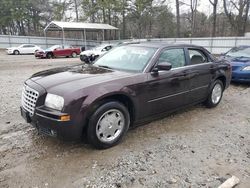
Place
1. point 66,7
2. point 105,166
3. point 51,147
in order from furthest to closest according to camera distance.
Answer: point 66,7 → point 51,147 → point 105,166

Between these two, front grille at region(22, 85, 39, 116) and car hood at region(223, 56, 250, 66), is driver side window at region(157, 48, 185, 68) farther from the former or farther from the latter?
car hood at region(223, 56, 250, 66)

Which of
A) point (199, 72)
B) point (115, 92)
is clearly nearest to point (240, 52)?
point (199, 72)

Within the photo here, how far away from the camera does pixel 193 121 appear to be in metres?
4.73

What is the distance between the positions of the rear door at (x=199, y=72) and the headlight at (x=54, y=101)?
8.90 ft

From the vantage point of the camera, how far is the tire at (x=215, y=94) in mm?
5433

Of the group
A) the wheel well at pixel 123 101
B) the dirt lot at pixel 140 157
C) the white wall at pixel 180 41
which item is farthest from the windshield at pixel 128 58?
the white wall at pixel 180 41

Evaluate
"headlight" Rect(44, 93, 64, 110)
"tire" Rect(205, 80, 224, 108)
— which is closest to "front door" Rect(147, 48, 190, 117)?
"tire" Rect(205, 80, 224, 108)

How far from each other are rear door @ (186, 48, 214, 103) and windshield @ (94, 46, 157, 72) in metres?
1.05

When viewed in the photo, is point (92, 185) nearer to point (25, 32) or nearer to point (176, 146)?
point (176, 146)

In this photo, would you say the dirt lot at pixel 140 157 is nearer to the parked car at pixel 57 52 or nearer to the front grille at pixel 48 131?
the front grille at pixel 48 131

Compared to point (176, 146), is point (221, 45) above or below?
above

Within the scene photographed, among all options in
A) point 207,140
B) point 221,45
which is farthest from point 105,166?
point 221,45

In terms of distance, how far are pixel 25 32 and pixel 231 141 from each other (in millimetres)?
46300

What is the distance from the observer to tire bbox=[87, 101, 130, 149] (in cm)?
324
